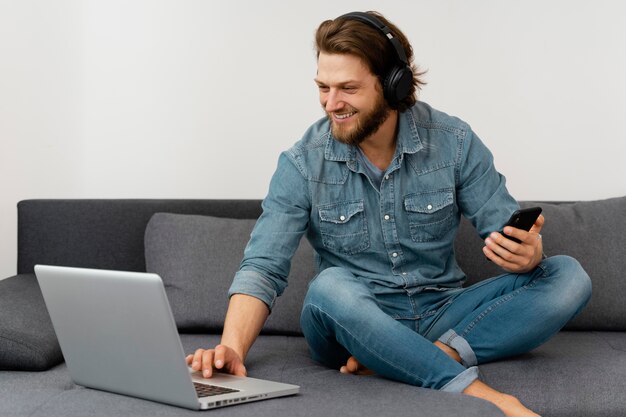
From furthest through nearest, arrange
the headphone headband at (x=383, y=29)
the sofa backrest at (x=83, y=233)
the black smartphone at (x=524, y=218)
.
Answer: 1. the sofa backrest at (x=83, y=233)
2. the headphone headband at (x=383, y=29)
3. the black smartphone at (x=524, y=218)

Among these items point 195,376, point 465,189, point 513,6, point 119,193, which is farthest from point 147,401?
point 513,6

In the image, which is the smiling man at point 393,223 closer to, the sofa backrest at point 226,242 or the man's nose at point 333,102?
the man's nose at point 333,102

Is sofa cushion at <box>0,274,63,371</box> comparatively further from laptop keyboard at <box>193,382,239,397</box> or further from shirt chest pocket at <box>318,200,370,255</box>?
shirt chest pocket at <box>318,200,370,255</box>

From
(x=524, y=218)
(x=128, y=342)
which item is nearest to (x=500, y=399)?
(x=524, y=218)

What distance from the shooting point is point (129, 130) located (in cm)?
311

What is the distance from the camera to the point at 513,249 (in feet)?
6.58

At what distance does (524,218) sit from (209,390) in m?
0.78

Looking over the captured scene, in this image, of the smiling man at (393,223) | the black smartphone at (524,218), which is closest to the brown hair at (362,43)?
the smiling man at (393,223)

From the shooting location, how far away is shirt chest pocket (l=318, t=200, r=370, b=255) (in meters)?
2.24

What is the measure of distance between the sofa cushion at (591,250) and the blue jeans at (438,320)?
15.9 inches

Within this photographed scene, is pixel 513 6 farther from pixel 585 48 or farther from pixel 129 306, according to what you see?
pixel 129 306

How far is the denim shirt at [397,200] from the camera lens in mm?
2244

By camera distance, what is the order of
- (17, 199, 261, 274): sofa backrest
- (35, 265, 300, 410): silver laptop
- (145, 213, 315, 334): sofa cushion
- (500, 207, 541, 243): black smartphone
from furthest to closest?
1. (17, 199, 261, 274): sofa backrest
2. (145, 213, 315, 334): sofa cushion
3. (500, 207, 541, 243): black smartphone
4. (35, 265, 300, 410): silver laptop

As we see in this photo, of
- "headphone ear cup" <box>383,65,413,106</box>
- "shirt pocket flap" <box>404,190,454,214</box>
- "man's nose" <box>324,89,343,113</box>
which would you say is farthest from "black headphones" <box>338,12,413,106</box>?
"shirt pocket flap" <box>404,190,454,214</box>
